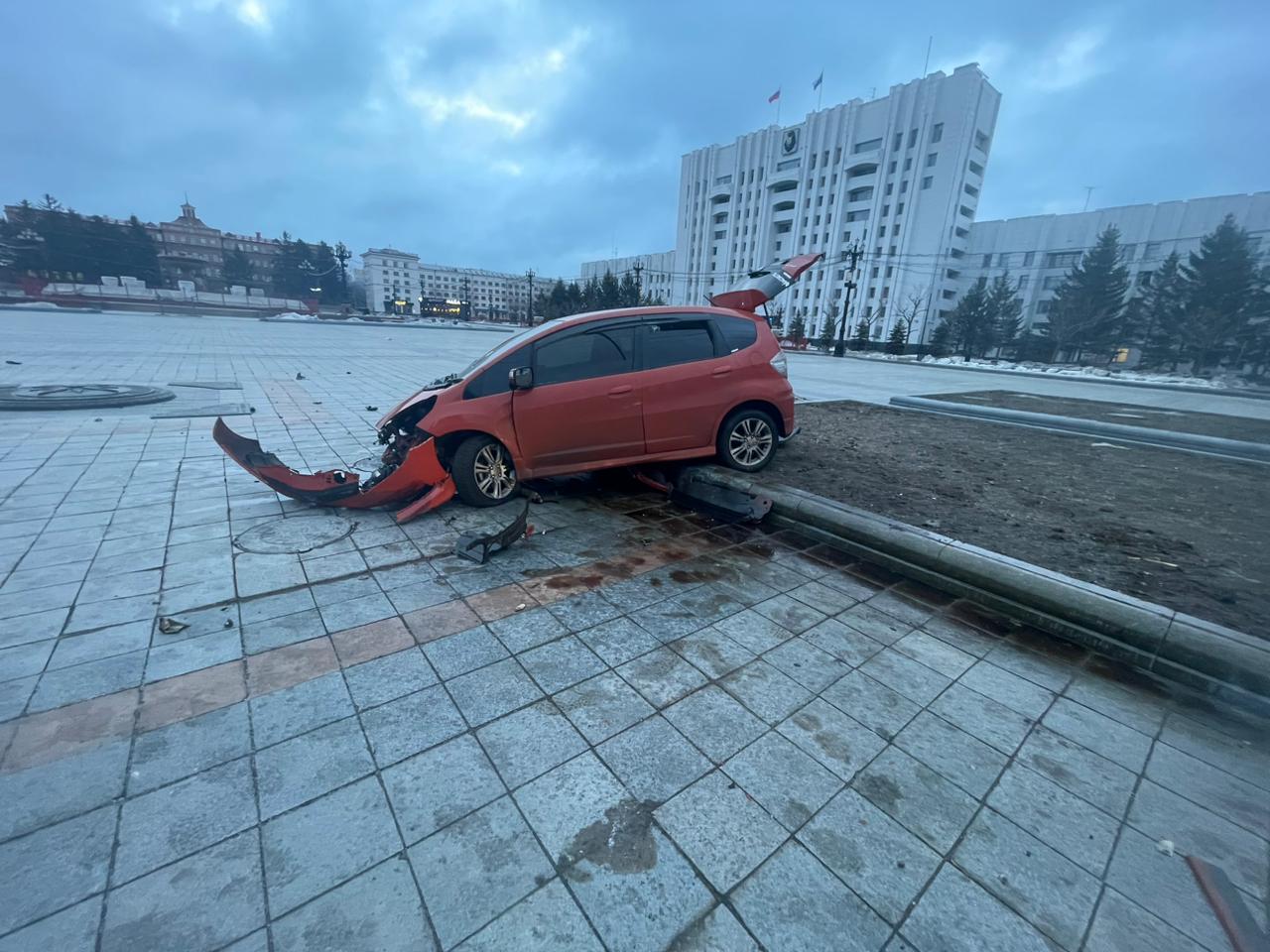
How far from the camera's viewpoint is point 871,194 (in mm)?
64750

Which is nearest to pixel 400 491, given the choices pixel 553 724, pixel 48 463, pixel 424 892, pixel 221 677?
pixel 221 677

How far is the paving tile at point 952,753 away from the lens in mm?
2223

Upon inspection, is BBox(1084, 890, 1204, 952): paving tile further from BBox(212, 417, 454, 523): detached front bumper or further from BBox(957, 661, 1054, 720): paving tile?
BBox(212, 417, 454, 523): detached front bumper

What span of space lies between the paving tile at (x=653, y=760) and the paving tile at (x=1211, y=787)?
1989 millimetres

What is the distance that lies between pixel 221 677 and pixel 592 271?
13024 centimetres

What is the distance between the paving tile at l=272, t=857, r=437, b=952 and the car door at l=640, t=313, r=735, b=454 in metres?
4.15

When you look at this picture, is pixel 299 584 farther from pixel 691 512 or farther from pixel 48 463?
pixel 48 463

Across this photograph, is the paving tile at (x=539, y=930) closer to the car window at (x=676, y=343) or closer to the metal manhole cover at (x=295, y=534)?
the metal manhole cover at (x=295, y=534)

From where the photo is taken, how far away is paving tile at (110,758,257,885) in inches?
70.1

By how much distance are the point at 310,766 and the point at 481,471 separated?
10.3 feet

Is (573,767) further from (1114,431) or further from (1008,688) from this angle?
(1114,431)

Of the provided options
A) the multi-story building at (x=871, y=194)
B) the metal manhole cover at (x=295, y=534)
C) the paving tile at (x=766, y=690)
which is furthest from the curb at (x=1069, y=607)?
the multi-story building at (x=871, y=194)

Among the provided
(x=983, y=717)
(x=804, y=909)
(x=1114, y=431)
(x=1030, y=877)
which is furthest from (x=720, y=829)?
(x=1114, y=431)

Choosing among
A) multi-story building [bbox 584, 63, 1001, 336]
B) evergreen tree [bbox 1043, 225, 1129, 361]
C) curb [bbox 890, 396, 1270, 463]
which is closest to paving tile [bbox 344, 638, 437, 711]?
curb [bbox 890, 396, 1270, 463]
